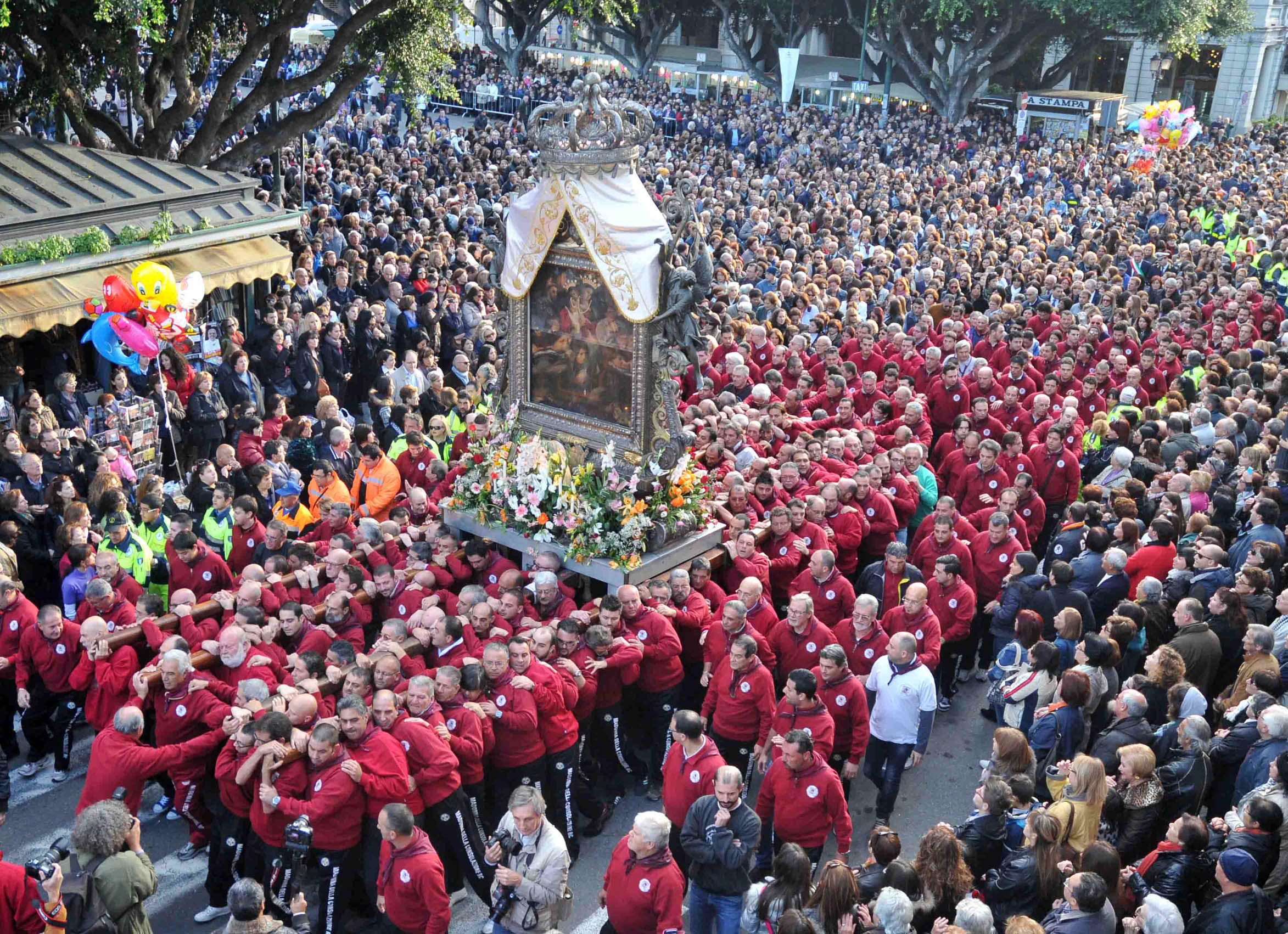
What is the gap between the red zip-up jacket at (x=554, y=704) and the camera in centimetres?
746

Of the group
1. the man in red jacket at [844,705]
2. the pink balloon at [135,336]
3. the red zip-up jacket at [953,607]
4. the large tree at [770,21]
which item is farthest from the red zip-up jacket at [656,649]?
the large tree at [770,21]

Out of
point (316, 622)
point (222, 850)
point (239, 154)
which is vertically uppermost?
point (239, 154)

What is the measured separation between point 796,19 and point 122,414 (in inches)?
1670

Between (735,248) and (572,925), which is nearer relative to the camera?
(572,925)

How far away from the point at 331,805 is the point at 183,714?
1.40 metres

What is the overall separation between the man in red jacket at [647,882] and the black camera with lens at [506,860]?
18.9 inches

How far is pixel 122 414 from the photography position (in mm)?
11445

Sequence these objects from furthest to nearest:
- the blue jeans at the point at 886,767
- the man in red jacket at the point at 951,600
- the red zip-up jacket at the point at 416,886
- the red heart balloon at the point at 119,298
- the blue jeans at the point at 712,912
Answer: the red heart balloon at the point at 119,298, the man in red jacket at the point at 951,600, the blue jeans at the point at 886,767, the blue jeans at the point at 712,912, the red zip-up jacket at the point at 416,886

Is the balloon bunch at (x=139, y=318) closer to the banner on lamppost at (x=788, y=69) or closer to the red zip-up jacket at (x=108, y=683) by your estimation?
the red zip-up jacket at (x=108, y=683)

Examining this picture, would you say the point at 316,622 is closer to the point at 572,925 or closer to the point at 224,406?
the point at 572,925

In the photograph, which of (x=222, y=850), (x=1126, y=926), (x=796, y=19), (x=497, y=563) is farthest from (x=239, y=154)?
(x=796, y=19)

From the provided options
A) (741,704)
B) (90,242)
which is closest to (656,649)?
(741,704)

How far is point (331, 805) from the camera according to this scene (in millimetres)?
6594

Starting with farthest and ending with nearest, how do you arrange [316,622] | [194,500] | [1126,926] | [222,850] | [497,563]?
[194,500] → [497,563] → [316,622] → [222,850] → [1126,926]
